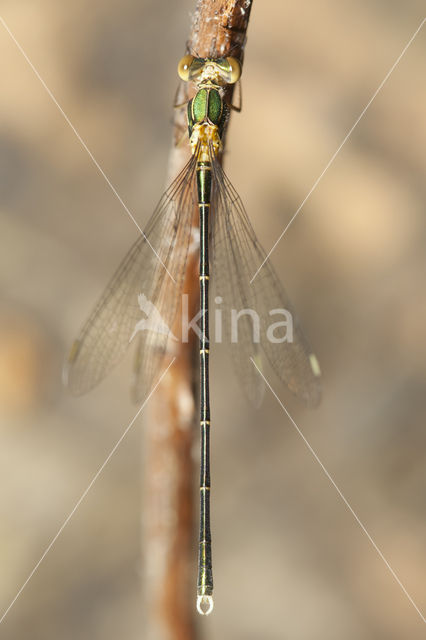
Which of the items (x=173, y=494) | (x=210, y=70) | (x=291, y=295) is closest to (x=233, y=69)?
(x=210, y=70)

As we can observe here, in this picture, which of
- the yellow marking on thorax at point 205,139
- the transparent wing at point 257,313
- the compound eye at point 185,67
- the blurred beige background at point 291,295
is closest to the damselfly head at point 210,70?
the compound eye at point 185,67

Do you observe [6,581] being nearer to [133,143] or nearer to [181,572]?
[181,572]

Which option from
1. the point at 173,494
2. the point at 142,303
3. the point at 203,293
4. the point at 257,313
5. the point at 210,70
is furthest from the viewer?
the point at 257,313

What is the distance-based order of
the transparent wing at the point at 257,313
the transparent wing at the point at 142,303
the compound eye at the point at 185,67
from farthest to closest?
the transparent wing at the point at 257,313, the transparent wing at the point at 142,303, the compound eye at the point at 185,67

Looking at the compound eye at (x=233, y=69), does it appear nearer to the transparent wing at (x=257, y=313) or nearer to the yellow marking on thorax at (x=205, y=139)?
the yellow marking on thorax at (x=205, y=139)

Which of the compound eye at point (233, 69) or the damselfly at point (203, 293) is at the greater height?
the compound eye at point (233, 69)

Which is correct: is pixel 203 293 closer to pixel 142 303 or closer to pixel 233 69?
pixel 142 303
